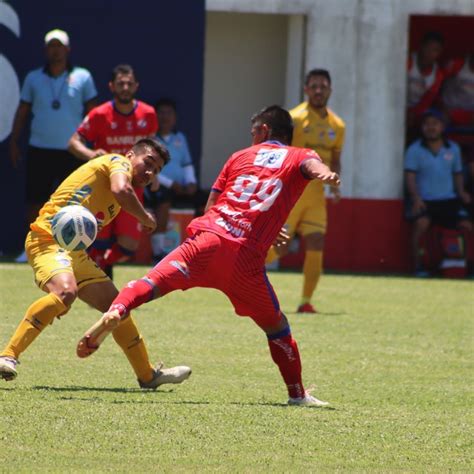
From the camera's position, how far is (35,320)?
788 centimetres

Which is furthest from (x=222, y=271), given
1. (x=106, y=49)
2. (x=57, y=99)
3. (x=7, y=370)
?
(x=106, y=49)

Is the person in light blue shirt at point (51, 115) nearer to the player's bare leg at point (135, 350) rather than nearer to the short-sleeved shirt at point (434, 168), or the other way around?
the short-sleeved shirt at point (434, 168)

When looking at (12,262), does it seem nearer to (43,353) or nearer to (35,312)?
(43,353)

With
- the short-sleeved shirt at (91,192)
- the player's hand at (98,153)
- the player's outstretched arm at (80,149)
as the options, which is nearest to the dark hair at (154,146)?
the short-sleeved shirt at (91,192)

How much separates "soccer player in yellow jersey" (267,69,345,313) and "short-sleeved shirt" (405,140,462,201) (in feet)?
14.9

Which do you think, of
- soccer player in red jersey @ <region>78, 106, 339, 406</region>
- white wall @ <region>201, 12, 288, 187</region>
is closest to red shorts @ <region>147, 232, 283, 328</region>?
soccer player in red jersey @ <region>78, 106, 339, 406</region>

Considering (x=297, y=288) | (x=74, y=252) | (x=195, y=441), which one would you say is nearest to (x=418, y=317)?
(x=297, y=288)

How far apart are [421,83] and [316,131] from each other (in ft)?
19.3

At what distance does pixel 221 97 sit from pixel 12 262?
15.2 feet

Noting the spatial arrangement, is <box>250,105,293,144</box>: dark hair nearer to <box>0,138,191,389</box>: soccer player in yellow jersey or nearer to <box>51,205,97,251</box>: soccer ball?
<box>0,138,191,389</box>: soccer player in yellow jersey

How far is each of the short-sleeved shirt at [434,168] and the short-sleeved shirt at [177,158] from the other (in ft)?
9.73

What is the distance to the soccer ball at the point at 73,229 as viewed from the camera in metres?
7.96

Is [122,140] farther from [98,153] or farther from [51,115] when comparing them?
[51,115]

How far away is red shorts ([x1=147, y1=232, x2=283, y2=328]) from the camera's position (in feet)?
24.7
